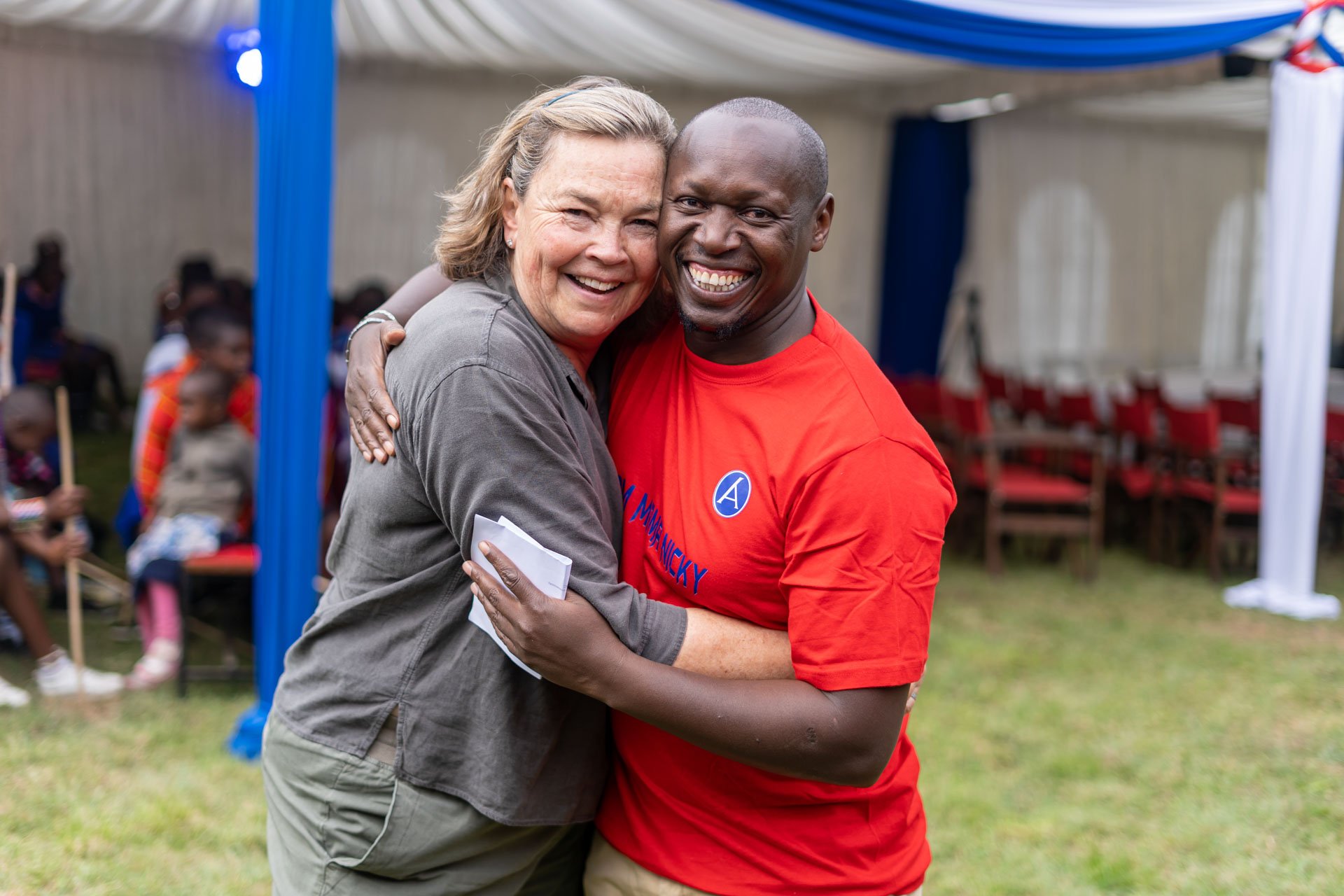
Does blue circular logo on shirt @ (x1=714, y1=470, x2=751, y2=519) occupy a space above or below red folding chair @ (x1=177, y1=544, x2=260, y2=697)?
above

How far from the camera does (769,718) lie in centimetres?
141

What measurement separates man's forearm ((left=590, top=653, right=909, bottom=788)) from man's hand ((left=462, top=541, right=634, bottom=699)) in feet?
0.06

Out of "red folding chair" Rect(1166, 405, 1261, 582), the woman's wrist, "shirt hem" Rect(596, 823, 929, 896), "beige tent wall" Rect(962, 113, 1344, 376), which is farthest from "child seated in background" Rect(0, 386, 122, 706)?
"beige tent wall" Rect(962, 113, 1344, 376)

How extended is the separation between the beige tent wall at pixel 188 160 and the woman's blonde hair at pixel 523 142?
807 centimetres

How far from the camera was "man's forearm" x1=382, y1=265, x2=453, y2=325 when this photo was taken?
1.96 m

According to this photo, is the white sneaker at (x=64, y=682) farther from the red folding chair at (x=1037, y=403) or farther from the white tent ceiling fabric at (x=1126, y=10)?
the red folding chair at (x=1037, y=403)

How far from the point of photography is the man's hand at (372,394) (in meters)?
1.57

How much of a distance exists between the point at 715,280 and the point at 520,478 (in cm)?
38

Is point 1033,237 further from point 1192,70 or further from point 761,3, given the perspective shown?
point 761,3

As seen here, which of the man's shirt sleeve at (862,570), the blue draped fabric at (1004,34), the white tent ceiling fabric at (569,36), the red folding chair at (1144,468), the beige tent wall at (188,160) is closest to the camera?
the man's shirt sleeve at (862,570)

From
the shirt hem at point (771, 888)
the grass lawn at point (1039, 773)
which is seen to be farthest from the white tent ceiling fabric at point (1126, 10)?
the shirt hem at point (771, 888)

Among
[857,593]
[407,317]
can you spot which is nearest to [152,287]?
[407,317]

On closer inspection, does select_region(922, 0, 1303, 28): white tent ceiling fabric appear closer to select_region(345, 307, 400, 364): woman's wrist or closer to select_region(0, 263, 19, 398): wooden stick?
select_region(345, 307, 400, 364): woman's wrist

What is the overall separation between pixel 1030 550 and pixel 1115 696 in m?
2.86
